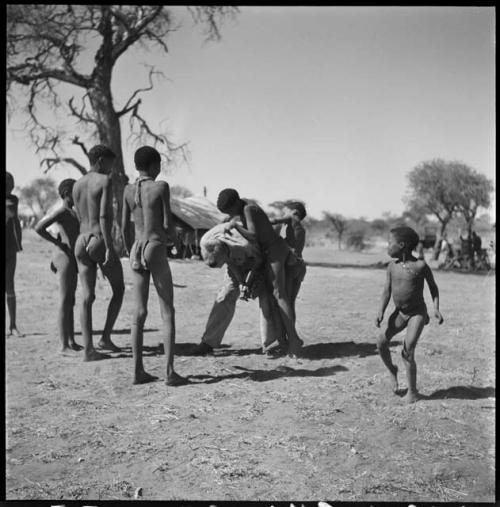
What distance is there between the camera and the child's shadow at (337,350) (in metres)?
5.14

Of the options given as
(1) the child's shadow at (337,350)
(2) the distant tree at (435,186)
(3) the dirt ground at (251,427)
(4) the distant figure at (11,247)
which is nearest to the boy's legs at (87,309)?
(3) the dirt ground at (251,427)

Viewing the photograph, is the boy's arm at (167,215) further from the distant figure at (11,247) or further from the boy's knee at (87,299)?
the distant figure at (11,247)

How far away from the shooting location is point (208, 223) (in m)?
14.7

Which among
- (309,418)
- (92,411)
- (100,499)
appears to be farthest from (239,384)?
(100,499)

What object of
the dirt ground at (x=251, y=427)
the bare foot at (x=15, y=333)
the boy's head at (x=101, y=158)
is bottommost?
the dirt ground at (x=251, y=427)

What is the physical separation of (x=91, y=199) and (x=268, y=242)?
63.2 inches

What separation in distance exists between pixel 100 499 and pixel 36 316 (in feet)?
13.7

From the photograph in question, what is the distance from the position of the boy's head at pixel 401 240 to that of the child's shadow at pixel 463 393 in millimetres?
1115

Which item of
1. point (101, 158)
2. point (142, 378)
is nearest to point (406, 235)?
point (142, 378)

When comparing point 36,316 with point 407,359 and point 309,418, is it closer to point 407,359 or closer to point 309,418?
point 309,418

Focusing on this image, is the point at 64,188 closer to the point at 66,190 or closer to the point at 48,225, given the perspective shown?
the point at 66,190

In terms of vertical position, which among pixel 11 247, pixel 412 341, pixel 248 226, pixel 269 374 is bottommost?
pixel 269 374

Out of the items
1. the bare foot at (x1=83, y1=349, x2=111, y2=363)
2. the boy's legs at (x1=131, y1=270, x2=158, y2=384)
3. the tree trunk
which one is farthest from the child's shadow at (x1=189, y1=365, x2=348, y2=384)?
the tree trunk

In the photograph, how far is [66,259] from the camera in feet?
16.9
